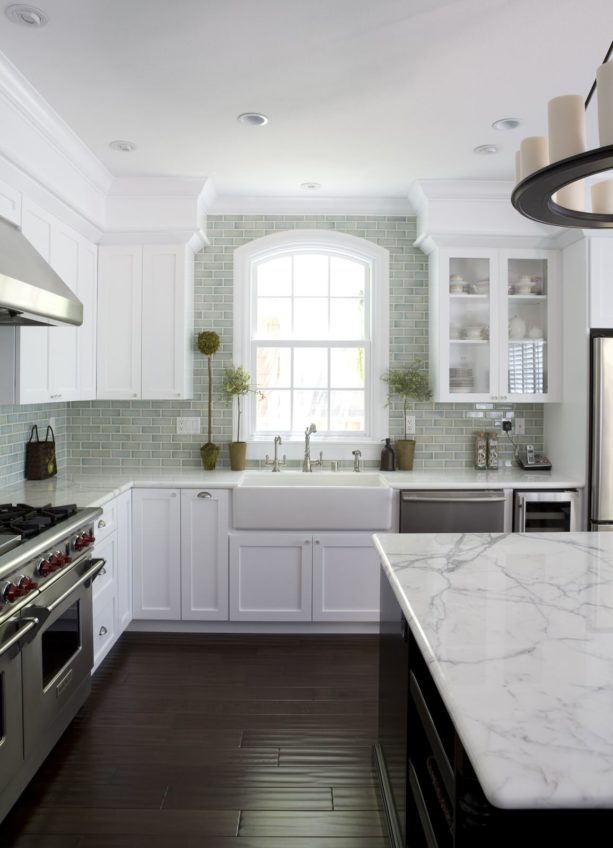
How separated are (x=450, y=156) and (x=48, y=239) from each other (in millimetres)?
2264

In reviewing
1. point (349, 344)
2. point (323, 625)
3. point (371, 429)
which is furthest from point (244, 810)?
point (349, 344)

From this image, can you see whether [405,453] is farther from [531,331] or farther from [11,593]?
[11,593]

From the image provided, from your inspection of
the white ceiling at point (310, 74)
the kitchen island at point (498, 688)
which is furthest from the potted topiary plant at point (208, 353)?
the kitchen island at point (498, 688)

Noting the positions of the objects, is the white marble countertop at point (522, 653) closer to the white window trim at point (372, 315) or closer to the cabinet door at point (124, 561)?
the cabinet door at point (124, 561)

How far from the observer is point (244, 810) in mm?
2240

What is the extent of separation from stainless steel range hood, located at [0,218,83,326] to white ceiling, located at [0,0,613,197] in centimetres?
72

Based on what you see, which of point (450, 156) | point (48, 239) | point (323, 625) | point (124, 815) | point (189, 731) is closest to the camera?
point (124, 815)

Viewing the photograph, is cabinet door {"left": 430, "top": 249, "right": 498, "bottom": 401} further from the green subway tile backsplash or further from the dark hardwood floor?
the dark hardwood floor

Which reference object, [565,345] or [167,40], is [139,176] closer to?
[167,40]

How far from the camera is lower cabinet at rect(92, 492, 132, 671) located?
3219 mm

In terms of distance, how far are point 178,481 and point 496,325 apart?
2293 millimetres

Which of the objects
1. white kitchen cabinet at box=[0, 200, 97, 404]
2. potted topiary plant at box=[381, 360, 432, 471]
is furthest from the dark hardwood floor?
white kitchen cabinet at box=[0, 200, 97, 404]

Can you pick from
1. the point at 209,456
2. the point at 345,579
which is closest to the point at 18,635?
the point at 345,579

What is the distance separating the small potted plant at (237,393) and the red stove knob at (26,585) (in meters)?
2.10
